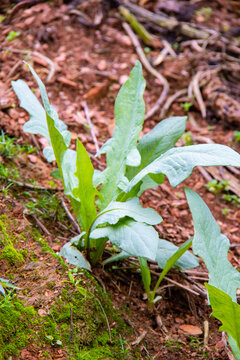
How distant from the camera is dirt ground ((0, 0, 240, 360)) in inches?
71.3

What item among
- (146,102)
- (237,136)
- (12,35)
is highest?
(12,35)

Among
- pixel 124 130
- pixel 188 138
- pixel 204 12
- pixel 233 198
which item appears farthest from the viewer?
pixel 204 12

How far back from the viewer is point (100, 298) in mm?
1697

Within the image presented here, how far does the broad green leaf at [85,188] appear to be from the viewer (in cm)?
166

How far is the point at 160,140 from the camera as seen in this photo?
1.92 m

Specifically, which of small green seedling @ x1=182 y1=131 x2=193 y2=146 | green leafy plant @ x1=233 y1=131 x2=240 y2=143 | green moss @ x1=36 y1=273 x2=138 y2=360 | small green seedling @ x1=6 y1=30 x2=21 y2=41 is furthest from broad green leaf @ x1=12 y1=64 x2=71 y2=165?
green leafy plant @ x1=233 y1=131 x2=240 y2=143

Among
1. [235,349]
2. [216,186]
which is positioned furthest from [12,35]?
[235,349]

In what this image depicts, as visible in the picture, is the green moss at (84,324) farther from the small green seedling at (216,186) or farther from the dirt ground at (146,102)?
the small green seedling at (216,186)

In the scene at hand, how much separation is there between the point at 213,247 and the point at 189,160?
1.52 feet

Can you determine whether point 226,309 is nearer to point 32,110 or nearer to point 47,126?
point 47,126

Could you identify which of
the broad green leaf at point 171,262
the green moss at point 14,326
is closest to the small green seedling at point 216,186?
the broad green leaf at point 171,262

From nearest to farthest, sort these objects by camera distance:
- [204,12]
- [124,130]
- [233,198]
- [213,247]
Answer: [213,247] → [124,130] → [233,198] → [204,12]

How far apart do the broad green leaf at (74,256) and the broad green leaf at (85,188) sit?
0.46 ft

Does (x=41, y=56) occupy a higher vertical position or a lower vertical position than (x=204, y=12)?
higher
